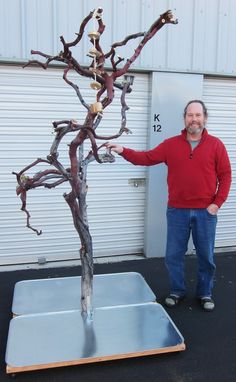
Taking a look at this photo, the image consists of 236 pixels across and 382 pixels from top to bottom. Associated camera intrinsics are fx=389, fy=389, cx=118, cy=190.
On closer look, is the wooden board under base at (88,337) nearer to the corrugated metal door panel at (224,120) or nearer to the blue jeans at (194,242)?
the blue jeans at (194,242)

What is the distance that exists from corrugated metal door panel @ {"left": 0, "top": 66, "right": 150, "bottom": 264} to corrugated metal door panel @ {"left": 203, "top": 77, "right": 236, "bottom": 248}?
0.77 meters

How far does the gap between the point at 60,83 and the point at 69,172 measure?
1.66m

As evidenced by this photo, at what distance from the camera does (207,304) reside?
3135mm

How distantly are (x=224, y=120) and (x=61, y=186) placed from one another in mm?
2018

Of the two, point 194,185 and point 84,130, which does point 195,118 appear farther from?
point 84,130

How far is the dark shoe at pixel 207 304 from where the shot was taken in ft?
10.2

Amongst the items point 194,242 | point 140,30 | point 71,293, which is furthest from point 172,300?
point 140,30

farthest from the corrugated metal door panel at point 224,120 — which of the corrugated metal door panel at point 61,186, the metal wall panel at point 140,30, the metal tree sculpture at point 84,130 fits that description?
the metal tree sculpture at point 84,130

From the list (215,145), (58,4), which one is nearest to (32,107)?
(58,4)

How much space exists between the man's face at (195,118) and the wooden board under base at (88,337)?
1368mm

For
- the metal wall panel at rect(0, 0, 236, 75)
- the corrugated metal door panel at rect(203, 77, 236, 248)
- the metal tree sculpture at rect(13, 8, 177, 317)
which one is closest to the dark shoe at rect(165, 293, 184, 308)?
the metal tree sculpture at rect(13, 8, 177, 317)

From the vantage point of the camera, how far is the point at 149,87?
4.16 meters

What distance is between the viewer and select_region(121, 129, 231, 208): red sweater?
2.99 metres

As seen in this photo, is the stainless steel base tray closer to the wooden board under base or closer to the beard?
the wooden board under base
